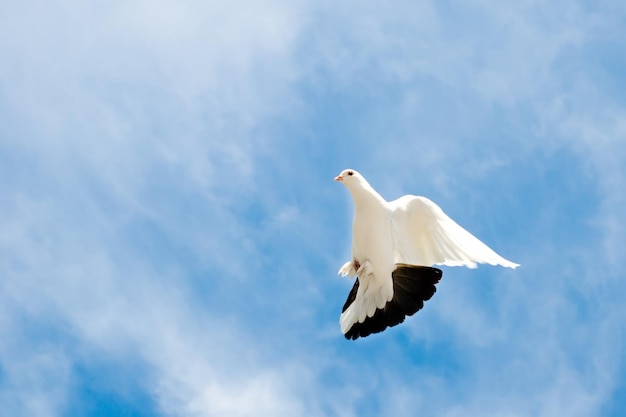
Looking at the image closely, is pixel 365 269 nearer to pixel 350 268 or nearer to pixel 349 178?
pixel 350 268

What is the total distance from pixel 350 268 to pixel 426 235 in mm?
1484

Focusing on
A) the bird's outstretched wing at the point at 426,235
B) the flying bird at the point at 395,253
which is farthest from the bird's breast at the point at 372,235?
the bird's outstretched wing at the point at 426,235

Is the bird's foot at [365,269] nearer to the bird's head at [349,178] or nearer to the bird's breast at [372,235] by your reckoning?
the bird's breast at [372,235]

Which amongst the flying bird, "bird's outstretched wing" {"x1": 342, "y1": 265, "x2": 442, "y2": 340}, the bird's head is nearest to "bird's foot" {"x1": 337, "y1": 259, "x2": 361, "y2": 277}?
the flying bird

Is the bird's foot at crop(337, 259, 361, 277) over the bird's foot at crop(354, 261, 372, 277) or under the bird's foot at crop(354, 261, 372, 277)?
over

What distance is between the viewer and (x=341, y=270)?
48.7 feet

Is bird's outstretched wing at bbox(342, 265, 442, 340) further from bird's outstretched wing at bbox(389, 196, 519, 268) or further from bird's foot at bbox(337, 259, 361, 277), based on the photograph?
bird's foot at bbox(337, 259, 361, 277)

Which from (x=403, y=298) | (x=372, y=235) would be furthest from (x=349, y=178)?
(x=403, y=298)

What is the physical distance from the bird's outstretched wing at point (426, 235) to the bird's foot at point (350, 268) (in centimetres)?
72

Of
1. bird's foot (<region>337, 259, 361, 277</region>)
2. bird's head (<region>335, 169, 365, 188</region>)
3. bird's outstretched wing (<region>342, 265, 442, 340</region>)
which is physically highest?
bird's head (<region>335, 169, 365, 188</region>)

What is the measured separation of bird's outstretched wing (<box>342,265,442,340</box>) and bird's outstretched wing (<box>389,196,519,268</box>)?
0.36 meters

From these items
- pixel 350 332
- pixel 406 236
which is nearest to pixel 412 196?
pixel 406 236

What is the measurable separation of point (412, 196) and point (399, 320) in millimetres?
2234

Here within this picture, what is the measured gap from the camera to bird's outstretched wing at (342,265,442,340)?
14.7 meters
